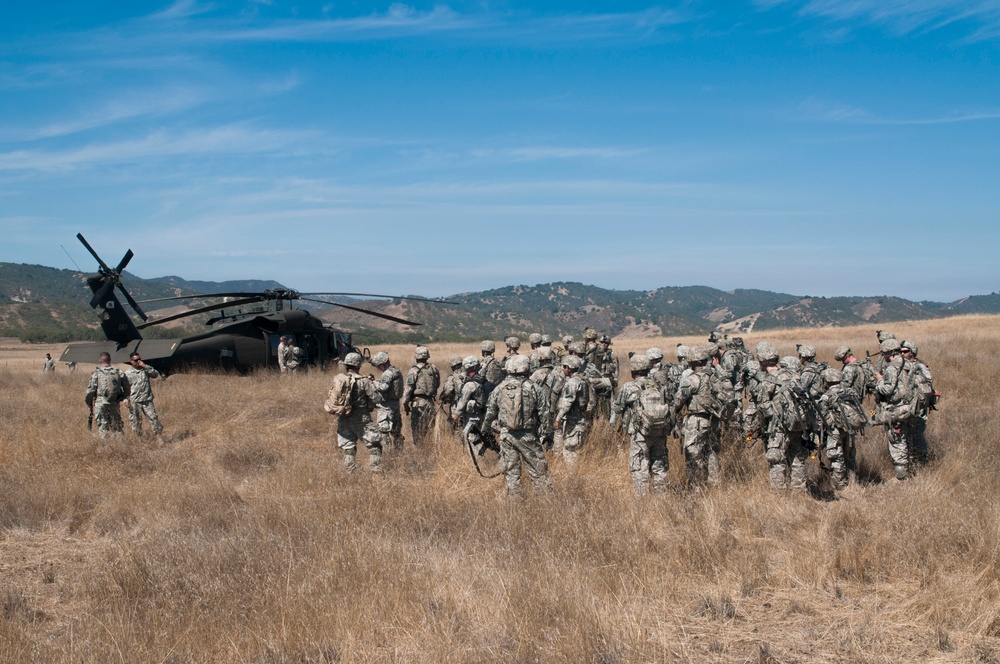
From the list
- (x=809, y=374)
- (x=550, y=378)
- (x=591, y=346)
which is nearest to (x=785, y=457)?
(x=809, y=374)

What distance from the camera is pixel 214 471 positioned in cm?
930

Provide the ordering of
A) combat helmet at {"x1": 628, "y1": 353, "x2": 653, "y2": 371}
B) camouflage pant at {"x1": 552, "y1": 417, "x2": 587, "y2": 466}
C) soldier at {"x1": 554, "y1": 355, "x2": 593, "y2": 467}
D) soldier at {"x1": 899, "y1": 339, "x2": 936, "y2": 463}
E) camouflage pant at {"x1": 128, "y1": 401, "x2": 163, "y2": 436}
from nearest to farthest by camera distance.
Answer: combat helmet at {"x1": 628, "y1": 353, "x2": 653, "y2": 371}, soldier at {"x1": 899, "y1": 339, "x2": 936, "y2": 463}, soldier at {"x1": 554, "y1": 355, "x2": 593, "y2": 467}, camouflage pant at {"x1": 552, "y1": 417, "x2": 587, "y2": 466}, camouflage pant at {"x1": 128, "y1": 401, "x2": 163, "y2": 436}

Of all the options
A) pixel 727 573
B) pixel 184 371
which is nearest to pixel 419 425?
pixel 727 573

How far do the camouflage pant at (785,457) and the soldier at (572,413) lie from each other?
2.46 meters

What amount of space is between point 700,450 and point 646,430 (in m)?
0.84

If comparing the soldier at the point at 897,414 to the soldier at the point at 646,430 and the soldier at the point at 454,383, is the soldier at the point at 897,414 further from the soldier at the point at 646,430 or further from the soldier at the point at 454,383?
the soldier at the point at 454,383

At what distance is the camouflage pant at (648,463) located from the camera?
776 centimetres

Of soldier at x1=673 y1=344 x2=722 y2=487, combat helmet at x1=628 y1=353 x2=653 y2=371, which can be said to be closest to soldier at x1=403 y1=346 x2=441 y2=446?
combat helmet at x1=628 y1=353 x2=653 y2=371

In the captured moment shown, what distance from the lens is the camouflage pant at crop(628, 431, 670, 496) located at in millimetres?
7762

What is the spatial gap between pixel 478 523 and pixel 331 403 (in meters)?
3.15

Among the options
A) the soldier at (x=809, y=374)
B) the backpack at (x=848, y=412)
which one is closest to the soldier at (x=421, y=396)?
the soldier at (x=809, y=374)

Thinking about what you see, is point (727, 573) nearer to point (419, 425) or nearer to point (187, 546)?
point (187, 546)

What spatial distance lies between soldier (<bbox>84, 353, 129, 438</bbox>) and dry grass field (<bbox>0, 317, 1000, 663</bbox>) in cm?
148

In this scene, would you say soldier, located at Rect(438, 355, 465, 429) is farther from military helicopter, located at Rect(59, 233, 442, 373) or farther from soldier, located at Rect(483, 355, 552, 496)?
military helicopter, located at Rect(59, 233, 442, 373)
